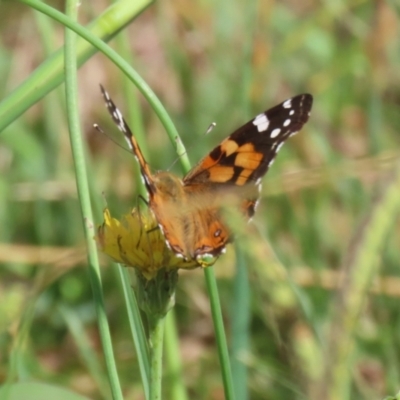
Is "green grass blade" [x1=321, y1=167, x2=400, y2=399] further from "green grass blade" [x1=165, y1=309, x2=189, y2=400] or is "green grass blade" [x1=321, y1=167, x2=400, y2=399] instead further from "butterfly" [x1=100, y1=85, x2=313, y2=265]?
"green grass blade" [x1=165, y1=309, x2=189, y2=400]

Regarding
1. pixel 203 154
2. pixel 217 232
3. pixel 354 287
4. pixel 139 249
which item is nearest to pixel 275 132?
pixel 217 232

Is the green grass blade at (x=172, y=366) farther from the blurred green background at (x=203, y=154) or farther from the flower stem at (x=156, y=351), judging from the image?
the flower stem at (x=156, y=351)

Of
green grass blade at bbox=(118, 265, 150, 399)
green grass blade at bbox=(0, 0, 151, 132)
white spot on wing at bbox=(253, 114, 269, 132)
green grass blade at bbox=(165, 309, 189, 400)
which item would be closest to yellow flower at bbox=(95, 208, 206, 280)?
green grass blade at bbox=(118, 265, 150, 399)

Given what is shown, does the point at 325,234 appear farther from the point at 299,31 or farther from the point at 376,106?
the point at 299,31

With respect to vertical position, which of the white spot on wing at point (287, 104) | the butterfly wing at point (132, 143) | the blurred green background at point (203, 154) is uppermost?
the blurred green background at point (203, 154)

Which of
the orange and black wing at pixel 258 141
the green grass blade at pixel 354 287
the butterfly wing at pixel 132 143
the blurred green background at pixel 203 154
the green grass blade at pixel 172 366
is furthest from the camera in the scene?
the blurred green background at pixel 203 154

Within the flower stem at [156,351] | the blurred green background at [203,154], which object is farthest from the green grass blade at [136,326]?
the blurred green background at [203,154]

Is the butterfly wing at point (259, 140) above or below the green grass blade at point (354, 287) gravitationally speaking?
above

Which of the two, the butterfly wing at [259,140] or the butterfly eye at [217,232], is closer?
the butterfly eye at [217,232]
